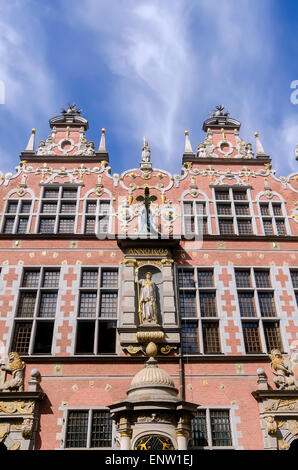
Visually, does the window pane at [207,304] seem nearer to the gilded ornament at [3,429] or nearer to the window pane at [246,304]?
the window pane at [246,304]

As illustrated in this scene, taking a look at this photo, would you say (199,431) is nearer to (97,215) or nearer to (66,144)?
(97,215)

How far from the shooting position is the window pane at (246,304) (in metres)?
18.2

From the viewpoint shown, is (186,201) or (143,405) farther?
(186,201)

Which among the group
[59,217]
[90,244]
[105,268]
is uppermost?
[59,217]

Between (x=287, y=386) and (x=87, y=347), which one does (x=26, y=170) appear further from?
(x=287, y=386)

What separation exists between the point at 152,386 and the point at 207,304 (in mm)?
6791

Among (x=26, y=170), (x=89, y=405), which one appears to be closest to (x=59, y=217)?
(x=26, y=170)

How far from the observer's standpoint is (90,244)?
19.5 m

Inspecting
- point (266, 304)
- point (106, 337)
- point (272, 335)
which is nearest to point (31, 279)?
point (106, 337)

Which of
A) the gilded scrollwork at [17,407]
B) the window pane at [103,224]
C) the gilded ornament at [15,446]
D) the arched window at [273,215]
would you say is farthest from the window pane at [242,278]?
the gilded ornament at [15,446]

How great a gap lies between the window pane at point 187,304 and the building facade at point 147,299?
66 mm

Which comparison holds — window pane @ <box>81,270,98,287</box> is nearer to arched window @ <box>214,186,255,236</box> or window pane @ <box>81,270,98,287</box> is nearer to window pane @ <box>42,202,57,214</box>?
window pane @ <box>42,202,57,214</box>

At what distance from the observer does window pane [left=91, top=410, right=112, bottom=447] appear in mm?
15062
